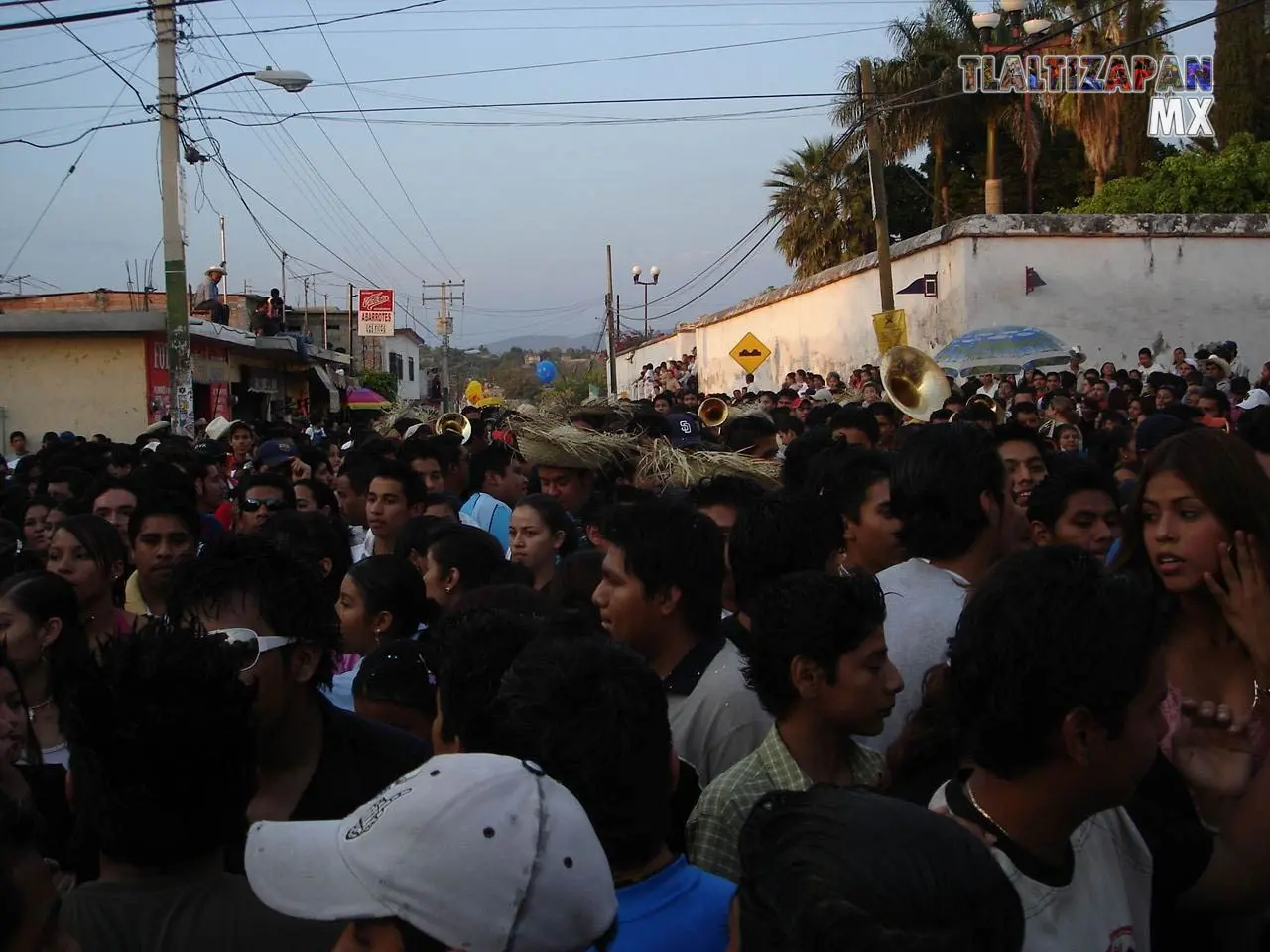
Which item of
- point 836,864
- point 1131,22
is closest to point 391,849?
point 836,864

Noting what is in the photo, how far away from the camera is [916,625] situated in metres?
3.62

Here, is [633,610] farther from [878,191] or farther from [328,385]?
[328,385]

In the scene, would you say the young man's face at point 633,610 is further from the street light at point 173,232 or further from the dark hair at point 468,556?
the street light at point 173,232

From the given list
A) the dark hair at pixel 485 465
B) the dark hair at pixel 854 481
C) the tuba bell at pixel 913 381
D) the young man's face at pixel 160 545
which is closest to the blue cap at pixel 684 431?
the dark hair at pixel 485 465

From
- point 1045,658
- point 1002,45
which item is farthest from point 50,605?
point 1002,45

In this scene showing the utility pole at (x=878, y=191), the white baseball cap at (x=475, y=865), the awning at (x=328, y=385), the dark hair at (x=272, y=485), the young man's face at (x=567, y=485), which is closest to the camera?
the white baseball cap at (x=475, y=865)

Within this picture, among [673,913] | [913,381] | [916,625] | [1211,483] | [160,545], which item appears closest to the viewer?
[673,913]

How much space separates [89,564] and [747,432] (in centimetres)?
552

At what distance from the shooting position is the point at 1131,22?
111ft

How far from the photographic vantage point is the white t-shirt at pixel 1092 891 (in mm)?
2062

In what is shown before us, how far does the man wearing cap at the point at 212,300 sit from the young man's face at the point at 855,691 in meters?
27.0

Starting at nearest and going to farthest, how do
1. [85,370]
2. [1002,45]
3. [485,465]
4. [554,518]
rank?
[554,518] < [485,465] < [85,370] < [1002,45]

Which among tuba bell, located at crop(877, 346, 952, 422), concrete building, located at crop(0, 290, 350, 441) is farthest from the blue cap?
concrete building, located at crop(0, 290, 350, 441)

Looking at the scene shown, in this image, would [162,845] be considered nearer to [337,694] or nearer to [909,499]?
[337,694]
